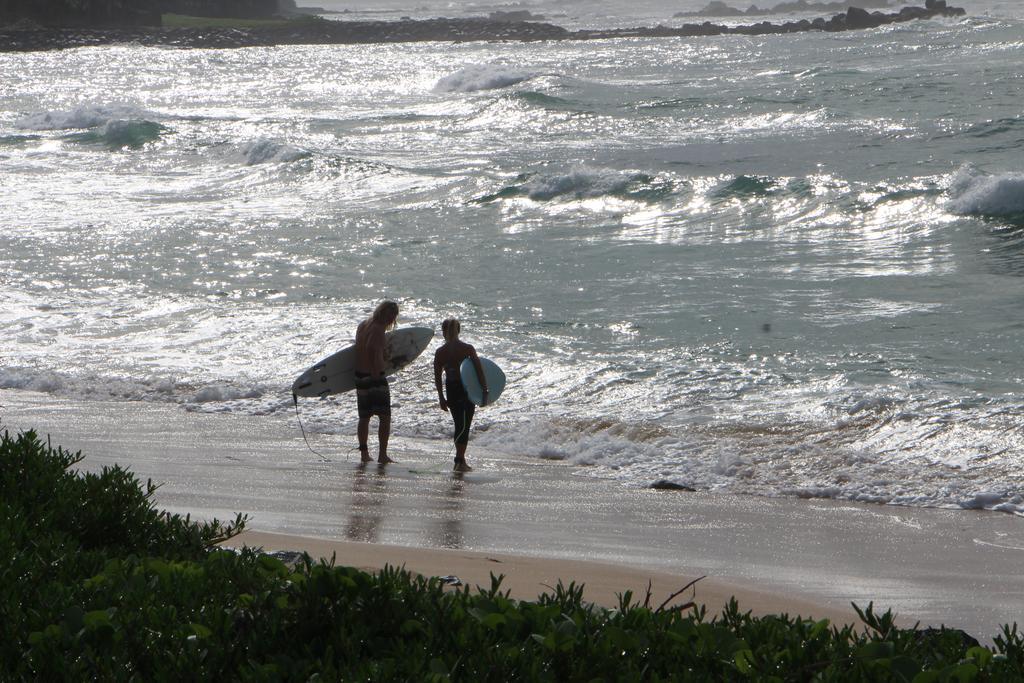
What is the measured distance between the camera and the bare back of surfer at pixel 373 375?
9.34 meters

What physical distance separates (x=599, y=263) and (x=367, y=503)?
33.1 feet

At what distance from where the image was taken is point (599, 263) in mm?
17266

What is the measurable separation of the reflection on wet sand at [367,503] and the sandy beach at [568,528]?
0.02 meters

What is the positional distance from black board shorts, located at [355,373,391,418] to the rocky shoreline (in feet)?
189

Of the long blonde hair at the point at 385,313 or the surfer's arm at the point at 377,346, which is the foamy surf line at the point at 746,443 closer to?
the surfer's arm at the point at 377,346

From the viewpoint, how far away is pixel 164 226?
20.7 m

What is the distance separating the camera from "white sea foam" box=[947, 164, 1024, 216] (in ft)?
65.0

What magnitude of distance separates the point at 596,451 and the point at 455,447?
45.3 inches

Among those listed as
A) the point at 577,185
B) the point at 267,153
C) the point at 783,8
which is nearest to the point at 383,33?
the point at 783,8

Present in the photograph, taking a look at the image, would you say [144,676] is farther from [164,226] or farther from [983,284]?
[164,226]

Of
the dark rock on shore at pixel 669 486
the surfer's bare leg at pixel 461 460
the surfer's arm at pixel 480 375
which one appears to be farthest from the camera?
the surfer's arm at pixel 480 375

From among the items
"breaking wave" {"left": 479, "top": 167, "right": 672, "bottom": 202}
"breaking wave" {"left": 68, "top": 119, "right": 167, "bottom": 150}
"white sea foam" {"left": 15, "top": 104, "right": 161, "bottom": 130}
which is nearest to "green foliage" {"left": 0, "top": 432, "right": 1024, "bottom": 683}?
"breaking wave" {"left": 479, "top": 167, "right": 672, "bottom": 202}

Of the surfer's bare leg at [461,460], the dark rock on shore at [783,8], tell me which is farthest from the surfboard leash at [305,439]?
the dark rock on shore at [783,8]

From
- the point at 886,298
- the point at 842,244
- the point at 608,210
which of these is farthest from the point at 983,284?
the point at 608,210
